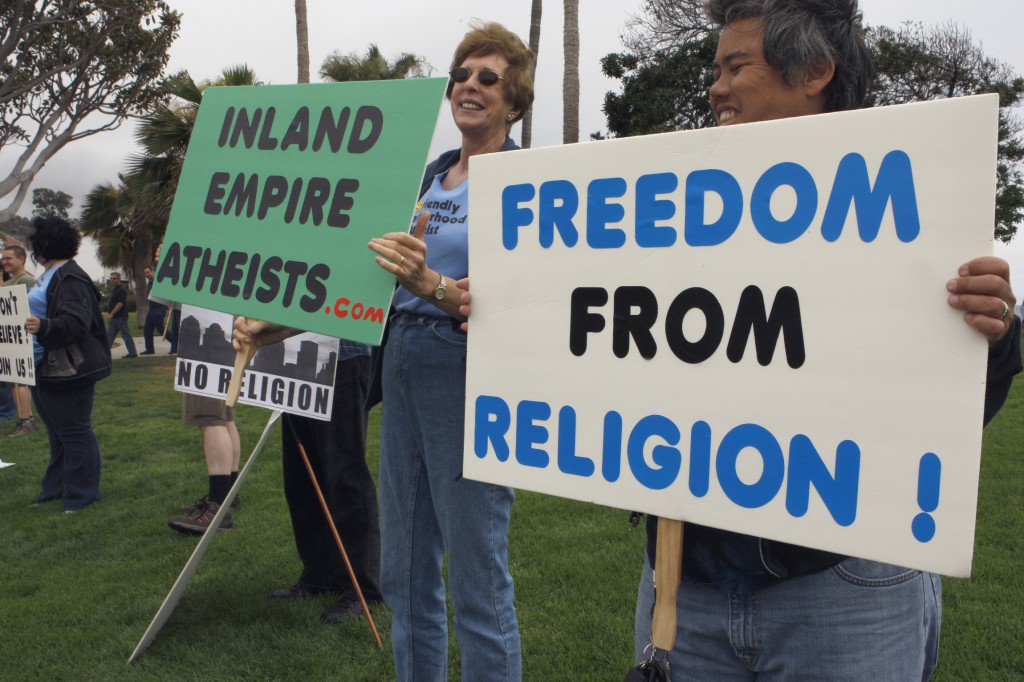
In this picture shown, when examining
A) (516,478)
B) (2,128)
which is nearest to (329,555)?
(516,478)

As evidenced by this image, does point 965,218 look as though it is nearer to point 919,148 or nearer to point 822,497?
point 919,148

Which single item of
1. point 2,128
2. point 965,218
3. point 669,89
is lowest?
point 965,218

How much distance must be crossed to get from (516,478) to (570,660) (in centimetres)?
199

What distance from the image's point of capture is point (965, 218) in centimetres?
117

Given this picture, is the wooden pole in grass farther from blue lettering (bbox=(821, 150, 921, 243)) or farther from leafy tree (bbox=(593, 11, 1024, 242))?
leafy tree (bbox=(593, 11, 1024, 242))

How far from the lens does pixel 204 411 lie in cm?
525

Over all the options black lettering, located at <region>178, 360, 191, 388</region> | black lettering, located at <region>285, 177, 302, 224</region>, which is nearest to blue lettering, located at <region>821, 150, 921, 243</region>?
black lettering, located at <region>285, 177, 302, 224</region>

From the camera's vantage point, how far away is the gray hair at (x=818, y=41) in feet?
4.72

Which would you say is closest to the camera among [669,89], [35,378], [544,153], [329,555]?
[544,153]

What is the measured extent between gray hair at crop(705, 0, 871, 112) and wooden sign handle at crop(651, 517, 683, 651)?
2.67 ft

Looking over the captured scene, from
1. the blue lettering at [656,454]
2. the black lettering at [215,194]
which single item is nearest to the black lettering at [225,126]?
the black lettering at [215,194]

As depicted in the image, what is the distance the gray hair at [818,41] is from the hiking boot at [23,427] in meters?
9.77

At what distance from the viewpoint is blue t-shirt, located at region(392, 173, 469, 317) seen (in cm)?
214

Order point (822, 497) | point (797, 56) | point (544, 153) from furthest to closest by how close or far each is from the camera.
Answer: point (544, 153) → point (797, 56) → point (822, 497)
